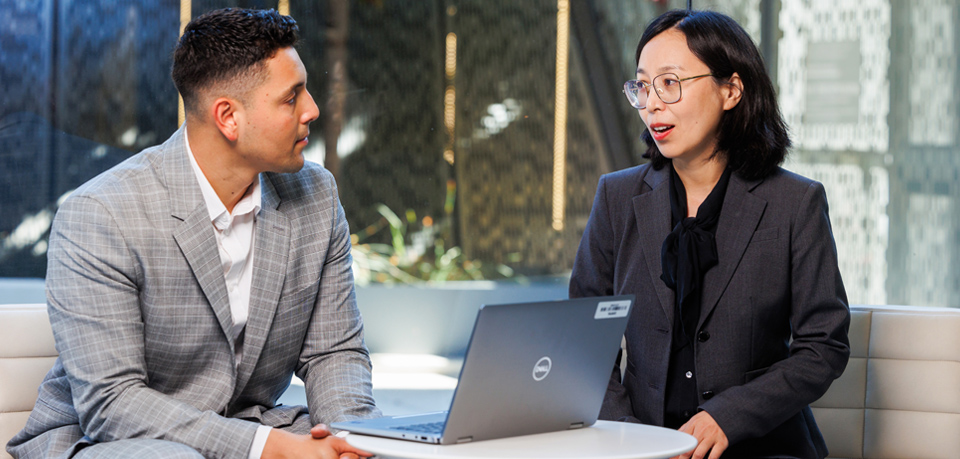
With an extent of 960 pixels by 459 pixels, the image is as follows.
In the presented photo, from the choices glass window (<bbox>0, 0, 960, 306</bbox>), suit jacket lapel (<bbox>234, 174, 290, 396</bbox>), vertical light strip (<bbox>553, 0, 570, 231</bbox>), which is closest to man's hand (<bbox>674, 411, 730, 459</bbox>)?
suit jacket lapel (<bbox>234, 174, 290, 396</bbox>)

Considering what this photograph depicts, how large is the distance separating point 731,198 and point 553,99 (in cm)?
212

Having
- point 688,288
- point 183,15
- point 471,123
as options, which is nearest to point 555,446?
point 688,288

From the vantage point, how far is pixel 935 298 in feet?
9.77

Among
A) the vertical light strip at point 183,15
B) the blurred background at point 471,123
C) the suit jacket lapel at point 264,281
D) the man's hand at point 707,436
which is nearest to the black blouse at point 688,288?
the man's hand at point 707,436

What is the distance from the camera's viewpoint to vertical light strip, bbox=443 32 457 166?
12.5ft

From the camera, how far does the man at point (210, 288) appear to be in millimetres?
1563

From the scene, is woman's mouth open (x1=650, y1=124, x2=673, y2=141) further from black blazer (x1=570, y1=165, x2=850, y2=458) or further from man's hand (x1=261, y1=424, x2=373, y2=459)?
man's hand (x1=261, y1=424, x2=373, y2=459)

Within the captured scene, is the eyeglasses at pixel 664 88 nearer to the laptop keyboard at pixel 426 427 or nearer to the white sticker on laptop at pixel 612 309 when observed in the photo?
the white sticker on laptop at pixel 612 309

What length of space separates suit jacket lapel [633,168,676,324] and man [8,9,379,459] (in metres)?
0.67

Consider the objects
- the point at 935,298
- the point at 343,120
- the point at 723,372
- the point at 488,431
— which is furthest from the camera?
the point at 343,120

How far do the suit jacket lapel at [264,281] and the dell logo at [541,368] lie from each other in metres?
0.73

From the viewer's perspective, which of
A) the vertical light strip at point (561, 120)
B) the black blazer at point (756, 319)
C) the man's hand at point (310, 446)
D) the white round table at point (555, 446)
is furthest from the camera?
the vertical light strip at point (561, 120)

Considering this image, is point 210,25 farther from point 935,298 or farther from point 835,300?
point 935,298

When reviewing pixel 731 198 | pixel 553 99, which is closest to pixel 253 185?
pixel 731 198
